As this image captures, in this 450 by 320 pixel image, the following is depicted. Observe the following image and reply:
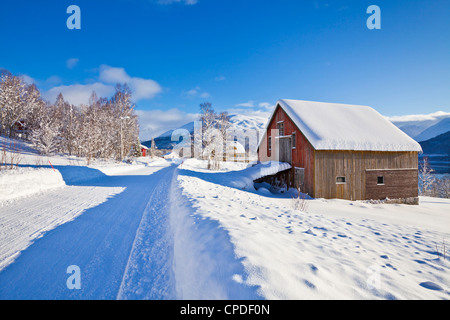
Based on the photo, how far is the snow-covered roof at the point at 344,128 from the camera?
13.1 m

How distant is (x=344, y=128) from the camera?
14289 millimetres

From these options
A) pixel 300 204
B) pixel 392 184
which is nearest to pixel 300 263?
pixel 300 204

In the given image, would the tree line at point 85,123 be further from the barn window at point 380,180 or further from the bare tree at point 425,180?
the bare tree at point 425,180

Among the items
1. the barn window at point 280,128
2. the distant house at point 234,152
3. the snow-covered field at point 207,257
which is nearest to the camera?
the snow-covered field at point 207,257

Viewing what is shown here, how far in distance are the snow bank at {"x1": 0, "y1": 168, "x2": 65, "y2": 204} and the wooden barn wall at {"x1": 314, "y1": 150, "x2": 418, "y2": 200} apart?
1457cm

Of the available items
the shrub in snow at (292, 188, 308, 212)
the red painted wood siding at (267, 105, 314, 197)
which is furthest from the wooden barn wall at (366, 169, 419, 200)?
the shrub in snow at (292, 188, 308, 212)

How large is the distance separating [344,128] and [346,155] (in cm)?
212

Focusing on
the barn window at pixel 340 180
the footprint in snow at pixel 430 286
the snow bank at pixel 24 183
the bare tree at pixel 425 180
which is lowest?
the bare tree at pixel 425 180

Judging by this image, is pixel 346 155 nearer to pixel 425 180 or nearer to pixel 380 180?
pixel 380 180

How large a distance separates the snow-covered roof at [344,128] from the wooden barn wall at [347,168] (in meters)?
0.57

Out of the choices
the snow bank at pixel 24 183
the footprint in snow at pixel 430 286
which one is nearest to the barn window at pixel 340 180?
the footprint in snow at pixel 430 286
